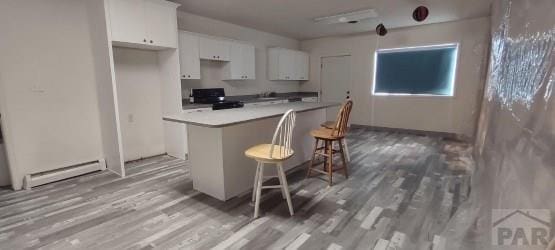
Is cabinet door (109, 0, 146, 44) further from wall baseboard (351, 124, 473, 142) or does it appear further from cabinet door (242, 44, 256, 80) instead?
wall baseboard (351, 124, 473, 142)

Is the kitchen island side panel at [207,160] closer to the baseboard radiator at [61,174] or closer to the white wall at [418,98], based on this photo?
the baseboard radiator at [61,174]

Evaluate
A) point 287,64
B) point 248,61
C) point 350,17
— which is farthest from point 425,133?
point 248,61

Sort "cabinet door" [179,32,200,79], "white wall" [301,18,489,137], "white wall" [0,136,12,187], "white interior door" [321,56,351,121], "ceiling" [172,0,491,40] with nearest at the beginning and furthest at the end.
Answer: "white wall" [0,136,12,187] → "ceiling" [172,0,491,40] → "cabinet door" [179,32,200,79] → "white wall" [301,18,489,137] → "white interior door" [321,56,351,121]

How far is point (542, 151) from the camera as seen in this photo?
2.34ft

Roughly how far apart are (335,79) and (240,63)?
2.77 m

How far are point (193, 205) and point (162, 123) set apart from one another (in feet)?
6.79

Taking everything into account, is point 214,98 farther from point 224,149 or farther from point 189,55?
point 224,149

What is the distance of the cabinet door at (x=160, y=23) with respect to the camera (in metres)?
3.17

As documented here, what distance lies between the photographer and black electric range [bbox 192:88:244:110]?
160 inches

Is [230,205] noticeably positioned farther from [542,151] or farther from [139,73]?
[139,73]

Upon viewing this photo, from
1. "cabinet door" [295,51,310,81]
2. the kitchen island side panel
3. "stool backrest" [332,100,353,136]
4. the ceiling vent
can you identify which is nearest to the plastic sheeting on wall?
"stool backrest" [332,100,353,136]

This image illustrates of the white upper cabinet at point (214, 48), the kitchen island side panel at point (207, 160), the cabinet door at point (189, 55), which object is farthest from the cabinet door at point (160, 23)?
the kitchen island side panel at point (207, 160)

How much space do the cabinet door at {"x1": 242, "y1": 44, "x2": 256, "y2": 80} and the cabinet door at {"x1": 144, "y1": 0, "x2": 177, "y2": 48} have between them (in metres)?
1.62

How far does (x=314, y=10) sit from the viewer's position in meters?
4.00
